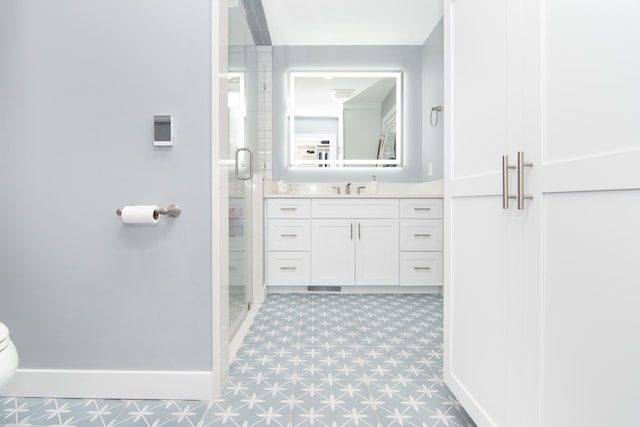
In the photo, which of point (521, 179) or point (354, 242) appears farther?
point (354, 242)

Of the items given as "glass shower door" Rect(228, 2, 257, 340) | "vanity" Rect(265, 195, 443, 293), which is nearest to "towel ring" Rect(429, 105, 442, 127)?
"vanity" Rect(265, 195, 443, 293)

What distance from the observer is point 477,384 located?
4.03 feet

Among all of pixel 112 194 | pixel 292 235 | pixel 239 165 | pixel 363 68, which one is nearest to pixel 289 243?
pixel 292 235

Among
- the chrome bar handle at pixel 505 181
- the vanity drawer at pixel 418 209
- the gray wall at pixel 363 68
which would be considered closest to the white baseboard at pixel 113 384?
Answer: the chrome bar handle at pixel 505 181

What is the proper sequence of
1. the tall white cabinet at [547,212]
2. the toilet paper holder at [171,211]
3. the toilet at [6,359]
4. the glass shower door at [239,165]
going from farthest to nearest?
the glass shower door at [239,165] < the toilet paper holder at [171,211] < the toilet at [6,359] < the tall white cabinet at [547,212]

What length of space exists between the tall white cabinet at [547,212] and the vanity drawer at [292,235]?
191 centimetres

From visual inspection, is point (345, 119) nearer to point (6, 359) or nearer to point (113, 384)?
point (113, 384)

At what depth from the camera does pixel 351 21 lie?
10.4 ft

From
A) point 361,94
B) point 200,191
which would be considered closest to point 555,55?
point 200,191

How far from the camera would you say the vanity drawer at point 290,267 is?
317 centimetres

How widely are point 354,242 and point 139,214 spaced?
2032 mm

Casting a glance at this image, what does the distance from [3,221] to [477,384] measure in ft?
6.35

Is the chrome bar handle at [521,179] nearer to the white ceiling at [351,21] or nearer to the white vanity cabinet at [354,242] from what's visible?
the white vanity cabinet at [354,242]

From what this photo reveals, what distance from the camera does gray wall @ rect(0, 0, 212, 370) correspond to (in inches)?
57.8
